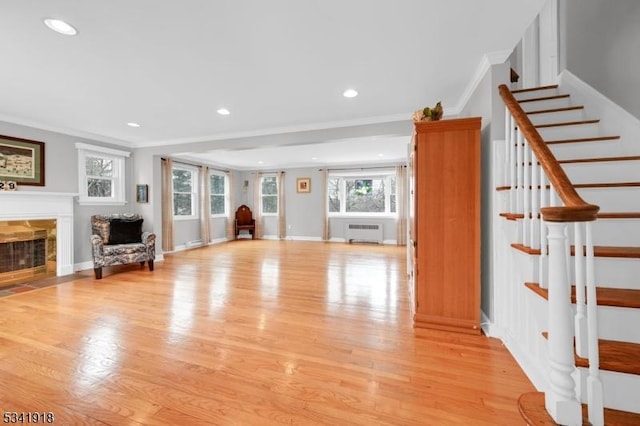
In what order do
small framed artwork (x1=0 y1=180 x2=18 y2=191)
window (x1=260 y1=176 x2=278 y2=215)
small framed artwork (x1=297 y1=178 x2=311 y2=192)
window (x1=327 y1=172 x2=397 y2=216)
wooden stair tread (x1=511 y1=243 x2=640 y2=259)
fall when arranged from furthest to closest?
1. window (x1=260 y1=176 x2=278 y2=215)
2. small framed artwork (x1=297 y1=178 x2=311 y2=192)
3. window (x1=327 y1=172 x2=397 y2=216)
4. small framed artwork (x1=0 y1=180 x2=18 y2=191)
5. wooden stair tread (x1=511 y1=243 x2=640 y2=259)

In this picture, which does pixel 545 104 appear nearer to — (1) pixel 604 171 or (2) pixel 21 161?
(1) pixel 604 171

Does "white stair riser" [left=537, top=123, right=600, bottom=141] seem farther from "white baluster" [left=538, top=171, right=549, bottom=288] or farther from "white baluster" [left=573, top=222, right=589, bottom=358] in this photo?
"white baluster" [left=573, top=222, right=589, bottom=358]

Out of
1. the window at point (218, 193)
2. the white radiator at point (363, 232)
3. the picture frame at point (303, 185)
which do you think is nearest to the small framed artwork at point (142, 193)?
the window at point (218, 193)

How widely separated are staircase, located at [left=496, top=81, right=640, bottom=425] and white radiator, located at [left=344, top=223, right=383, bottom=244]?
5297 millimetres

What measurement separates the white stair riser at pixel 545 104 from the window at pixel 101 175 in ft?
21.2

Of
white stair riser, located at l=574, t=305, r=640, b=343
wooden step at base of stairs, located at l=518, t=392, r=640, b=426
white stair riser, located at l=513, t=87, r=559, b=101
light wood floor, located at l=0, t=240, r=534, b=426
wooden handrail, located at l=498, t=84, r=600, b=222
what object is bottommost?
light wood floor, located at l=0, t=240, r=534, b=426

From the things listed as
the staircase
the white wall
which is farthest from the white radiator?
the white wall

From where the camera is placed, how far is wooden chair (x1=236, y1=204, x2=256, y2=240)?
28.9ft

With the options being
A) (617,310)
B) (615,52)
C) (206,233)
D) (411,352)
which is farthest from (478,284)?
(206,233)

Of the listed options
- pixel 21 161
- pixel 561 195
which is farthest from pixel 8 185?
pixel 561 195

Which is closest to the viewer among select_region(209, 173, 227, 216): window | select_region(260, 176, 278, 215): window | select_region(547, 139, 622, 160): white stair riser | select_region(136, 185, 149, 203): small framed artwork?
select_region(547, 139, 622, 160): white stair riser

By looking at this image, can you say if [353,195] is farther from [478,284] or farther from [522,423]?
[522,423]

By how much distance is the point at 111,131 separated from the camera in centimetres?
452

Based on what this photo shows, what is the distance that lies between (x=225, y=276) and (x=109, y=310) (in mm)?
1604
